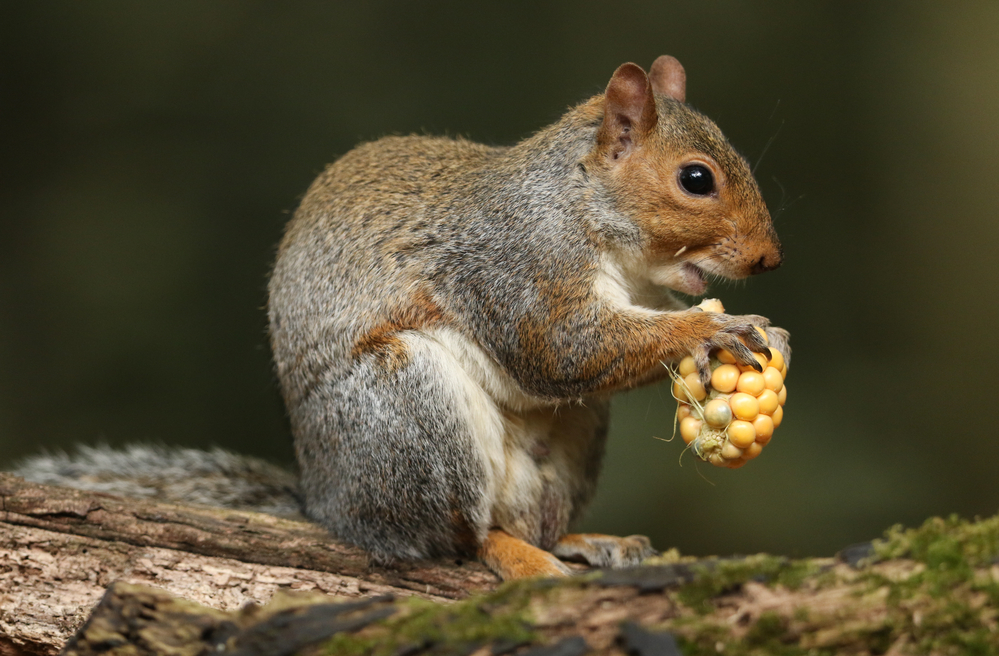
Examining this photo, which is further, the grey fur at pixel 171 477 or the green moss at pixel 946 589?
Answer: the grey fur at pixel 171 477

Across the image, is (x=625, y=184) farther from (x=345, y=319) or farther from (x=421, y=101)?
(x=421, y=101)

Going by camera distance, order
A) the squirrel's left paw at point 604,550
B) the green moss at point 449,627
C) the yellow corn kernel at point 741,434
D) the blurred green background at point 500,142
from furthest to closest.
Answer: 1. the blurred green background at point 500,142
2. the squirrel's left paw at point 604,550
3. the yellow corn kernel at point 741,434
4. the green moss at point 449,627

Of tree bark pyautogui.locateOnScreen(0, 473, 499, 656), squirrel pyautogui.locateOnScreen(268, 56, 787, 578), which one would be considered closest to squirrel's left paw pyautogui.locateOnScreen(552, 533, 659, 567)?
squirrel pyautogui.locateOnScreen(268, 56, 787, 578)

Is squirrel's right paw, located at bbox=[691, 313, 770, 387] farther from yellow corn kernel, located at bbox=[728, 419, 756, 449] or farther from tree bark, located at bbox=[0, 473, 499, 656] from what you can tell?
tree bark, located at bbox=[0, 473, 499, 656]

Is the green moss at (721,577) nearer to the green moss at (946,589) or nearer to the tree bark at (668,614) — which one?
the tree bark at (668,614)

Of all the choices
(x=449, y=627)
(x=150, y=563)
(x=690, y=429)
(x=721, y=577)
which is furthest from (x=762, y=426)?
(x=150, y=563)

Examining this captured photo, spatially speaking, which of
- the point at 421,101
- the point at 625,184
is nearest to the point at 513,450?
the point at 625,184

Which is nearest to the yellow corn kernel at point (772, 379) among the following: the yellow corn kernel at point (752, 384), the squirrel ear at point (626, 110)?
the yellow corn kernel at point (752, 384)
